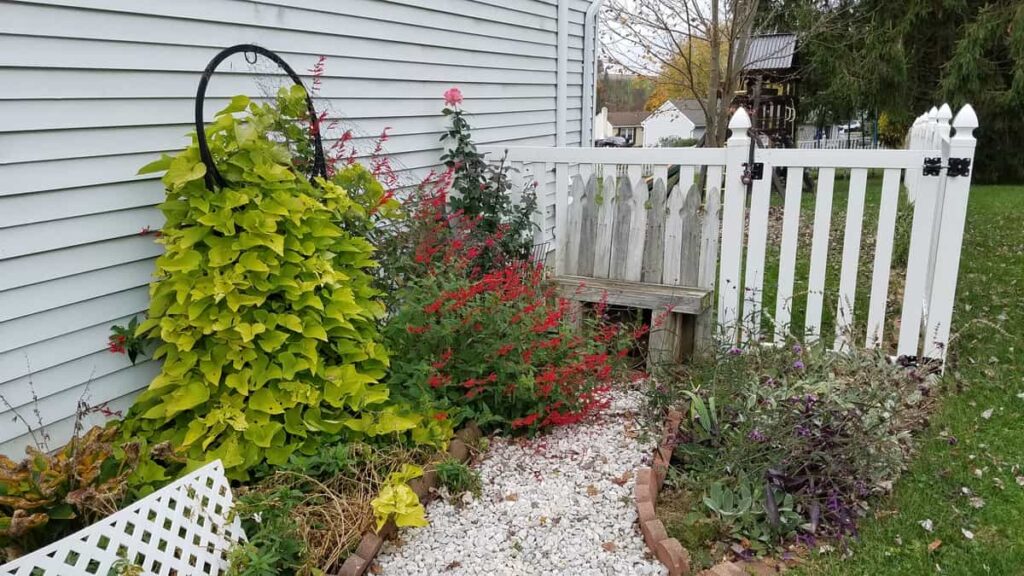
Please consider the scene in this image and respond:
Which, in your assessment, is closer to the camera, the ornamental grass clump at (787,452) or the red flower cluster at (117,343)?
the ornamental grass clump at (787,452)

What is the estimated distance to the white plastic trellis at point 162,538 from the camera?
1778 mm

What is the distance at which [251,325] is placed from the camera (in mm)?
2551

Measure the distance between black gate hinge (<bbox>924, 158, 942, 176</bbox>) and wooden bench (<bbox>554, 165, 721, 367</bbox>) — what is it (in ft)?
3.29

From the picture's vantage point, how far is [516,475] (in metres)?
2.93

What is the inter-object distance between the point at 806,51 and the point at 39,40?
650 inches

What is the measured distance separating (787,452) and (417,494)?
4.64 ft

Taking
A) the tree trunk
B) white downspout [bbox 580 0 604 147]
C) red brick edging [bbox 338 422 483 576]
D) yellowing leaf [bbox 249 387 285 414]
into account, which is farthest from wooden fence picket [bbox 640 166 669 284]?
the tree trunk

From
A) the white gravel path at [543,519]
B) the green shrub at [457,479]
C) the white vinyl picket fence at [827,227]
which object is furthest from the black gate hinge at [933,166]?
the green shrub at [457,479]

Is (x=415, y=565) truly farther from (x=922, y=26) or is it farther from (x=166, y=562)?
(x=922, y=26)

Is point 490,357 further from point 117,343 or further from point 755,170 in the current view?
point 755,170

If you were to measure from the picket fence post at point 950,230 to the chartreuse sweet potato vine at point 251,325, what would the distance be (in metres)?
2.74

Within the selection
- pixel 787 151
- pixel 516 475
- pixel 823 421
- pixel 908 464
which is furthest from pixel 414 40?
pixel 908 464

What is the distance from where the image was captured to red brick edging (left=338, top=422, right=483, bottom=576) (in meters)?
2.25

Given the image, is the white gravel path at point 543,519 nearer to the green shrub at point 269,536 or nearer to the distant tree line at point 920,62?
the green shrub at point 269,536
